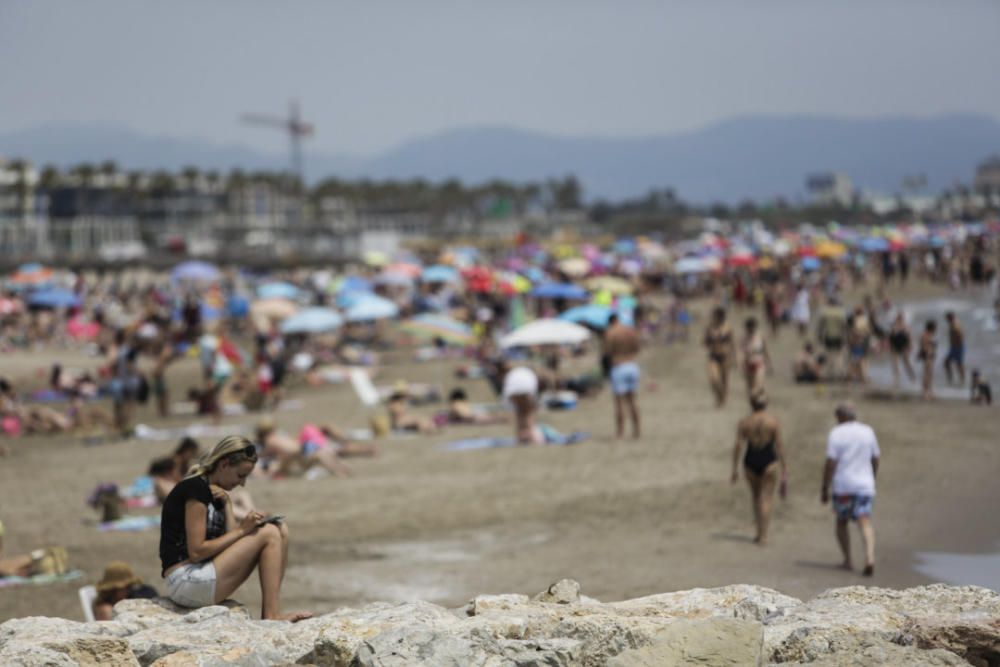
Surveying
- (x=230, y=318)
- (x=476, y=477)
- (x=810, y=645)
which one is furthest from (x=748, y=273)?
(x=810, y=645)

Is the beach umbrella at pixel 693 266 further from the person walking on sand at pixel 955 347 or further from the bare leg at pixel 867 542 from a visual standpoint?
the bare leg at pixel 867 542

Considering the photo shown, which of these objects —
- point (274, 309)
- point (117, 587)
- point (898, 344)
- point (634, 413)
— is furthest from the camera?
point (274, 309)

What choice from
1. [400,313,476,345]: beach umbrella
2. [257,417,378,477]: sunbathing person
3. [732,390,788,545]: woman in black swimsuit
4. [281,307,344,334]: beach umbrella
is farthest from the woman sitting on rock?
[281,307,344,334]: beach umbrella

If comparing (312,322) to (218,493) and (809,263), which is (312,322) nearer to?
(218,493)

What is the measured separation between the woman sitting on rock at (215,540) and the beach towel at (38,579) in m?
3.43

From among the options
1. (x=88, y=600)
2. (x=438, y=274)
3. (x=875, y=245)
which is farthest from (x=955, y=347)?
(x=875, y=245)

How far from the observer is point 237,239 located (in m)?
122

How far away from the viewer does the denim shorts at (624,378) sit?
520 inches

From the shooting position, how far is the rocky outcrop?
4438mm

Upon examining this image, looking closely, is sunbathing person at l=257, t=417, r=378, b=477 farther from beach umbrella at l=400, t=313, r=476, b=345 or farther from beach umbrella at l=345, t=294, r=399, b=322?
beach umbrella at l=345, t=294, r=399, b=322

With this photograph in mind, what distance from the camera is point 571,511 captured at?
1048cm

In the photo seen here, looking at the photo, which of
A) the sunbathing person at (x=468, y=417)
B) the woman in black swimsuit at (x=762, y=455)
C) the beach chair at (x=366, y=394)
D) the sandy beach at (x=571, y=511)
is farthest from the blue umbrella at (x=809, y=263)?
the woman in black swimsuit at (x=762, y=455)

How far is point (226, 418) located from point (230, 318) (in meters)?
18.6

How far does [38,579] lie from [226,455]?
385cm
